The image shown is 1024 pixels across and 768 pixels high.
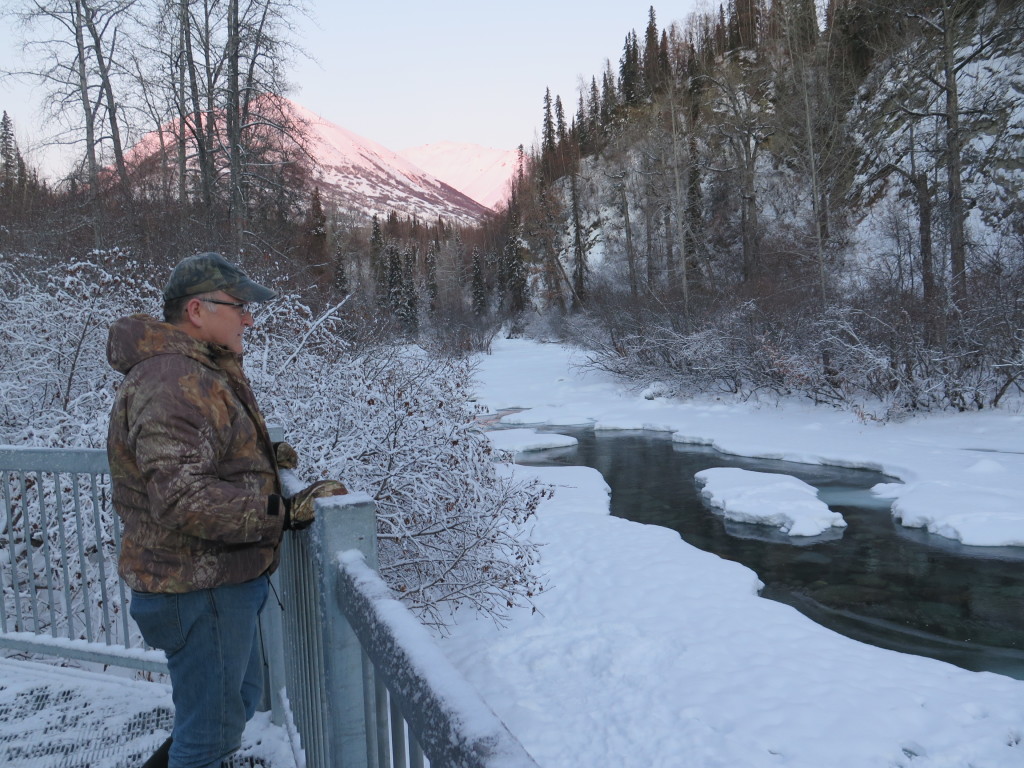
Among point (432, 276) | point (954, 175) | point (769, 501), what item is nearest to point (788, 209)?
point (954, 175)

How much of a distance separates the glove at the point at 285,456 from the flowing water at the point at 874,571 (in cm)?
639

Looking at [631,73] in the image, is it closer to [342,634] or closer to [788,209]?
[788,209]

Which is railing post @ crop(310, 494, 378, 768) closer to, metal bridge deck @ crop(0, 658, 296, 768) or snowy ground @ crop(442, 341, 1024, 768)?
metal bridge deck @ crop(0, 658, 296, 768)

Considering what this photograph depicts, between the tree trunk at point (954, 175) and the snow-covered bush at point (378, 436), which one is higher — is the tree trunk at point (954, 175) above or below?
above

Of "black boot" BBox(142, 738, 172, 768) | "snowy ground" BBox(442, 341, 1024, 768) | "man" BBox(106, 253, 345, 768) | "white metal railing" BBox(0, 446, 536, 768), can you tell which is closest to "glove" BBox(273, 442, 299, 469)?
"white metal railing" BBox(0, 446, 536, 768)

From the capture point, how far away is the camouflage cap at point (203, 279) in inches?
90.0

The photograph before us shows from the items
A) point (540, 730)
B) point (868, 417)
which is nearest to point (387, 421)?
point (540, 730)

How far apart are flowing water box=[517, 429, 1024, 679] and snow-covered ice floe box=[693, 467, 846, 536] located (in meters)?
0.18

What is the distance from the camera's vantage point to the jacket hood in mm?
2111

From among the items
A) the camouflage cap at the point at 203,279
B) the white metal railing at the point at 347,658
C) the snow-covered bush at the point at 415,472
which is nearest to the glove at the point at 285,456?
the white metal railing at the point at 347,658

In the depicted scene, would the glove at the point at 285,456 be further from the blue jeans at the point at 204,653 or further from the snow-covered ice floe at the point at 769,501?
the snow-covered ice floe at the point at 769,501

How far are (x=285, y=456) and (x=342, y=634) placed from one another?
1.14 metres

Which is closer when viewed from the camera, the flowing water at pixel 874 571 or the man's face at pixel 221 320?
the man's face at pixel 221 320

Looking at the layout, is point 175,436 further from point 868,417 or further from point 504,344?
point 504,344
